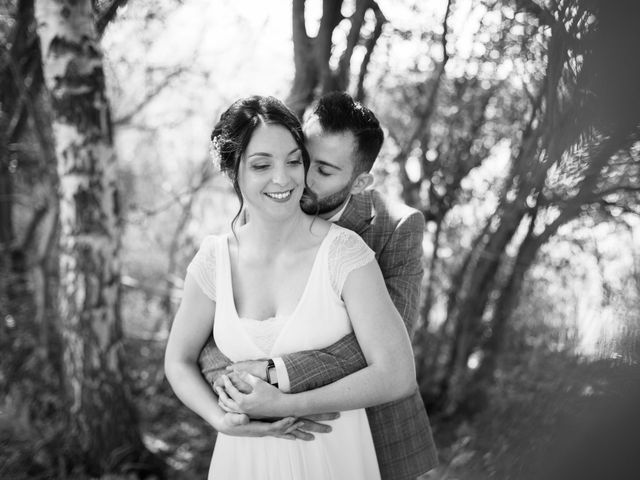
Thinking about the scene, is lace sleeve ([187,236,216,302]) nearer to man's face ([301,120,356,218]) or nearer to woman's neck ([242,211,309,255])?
woman's neck ([242,211,309,255])

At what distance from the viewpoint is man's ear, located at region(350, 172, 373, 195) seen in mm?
2283

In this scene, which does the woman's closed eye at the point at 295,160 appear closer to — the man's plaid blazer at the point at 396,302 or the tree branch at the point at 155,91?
the man's plaid blazer at the point at 396,302

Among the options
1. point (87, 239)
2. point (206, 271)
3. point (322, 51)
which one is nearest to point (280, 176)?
point (206, 271)

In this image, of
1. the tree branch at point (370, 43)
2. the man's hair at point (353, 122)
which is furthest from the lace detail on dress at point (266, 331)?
the tree branch at point (370, 43)

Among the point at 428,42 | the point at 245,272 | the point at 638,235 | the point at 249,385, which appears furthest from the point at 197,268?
the point at 428,42

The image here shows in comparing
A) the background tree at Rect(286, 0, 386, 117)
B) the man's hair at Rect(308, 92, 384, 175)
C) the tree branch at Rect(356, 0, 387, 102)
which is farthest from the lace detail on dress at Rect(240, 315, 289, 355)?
the tree branch at Rect(356, 0, 387, 102)

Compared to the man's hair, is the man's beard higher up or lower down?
lower down

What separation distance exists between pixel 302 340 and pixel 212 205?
14.9 ft

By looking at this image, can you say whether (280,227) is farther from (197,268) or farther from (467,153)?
(467,153)

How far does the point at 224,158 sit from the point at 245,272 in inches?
15.0

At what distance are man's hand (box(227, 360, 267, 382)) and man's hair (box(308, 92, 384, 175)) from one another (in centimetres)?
82

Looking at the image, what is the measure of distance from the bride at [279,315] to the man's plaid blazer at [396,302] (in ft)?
0.53

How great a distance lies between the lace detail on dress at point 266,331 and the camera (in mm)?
1897

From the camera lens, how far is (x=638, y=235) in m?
1.20
